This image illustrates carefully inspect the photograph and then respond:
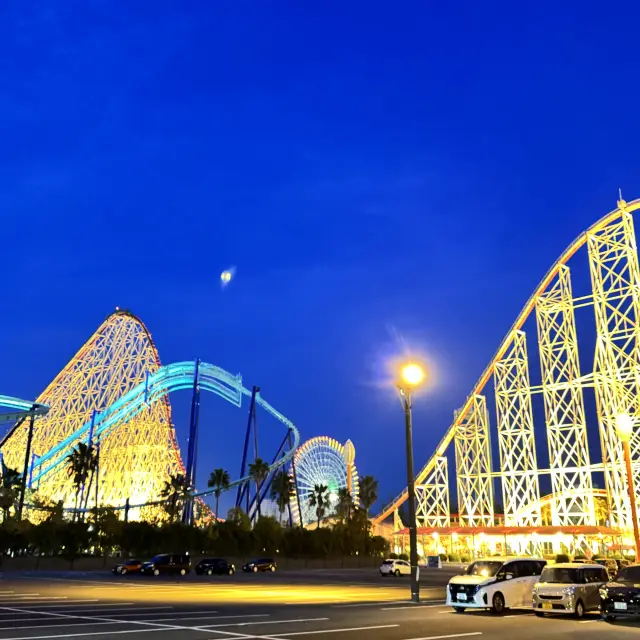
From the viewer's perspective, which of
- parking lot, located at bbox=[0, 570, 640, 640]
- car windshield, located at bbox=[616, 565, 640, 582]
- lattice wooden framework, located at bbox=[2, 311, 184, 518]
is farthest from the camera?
lattice wooden framework, located at bbox=[2, 311, 184, 518]

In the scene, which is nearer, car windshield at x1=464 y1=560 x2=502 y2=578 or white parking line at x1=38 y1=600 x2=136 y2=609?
car windshield at x1=464 y1=560 x2=502 y2=578

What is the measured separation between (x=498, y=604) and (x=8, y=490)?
34859mm

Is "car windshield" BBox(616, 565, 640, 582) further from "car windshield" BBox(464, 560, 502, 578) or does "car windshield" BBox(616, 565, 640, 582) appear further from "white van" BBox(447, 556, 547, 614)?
"car windshield" BBox(464, 560, 502, 578)

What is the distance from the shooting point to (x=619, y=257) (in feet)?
132

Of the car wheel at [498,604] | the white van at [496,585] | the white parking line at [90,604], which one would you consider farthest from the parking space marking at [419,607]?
the white parking line at [90,604]

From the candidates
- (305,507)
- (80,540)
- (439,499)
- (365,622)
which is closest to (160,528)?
(80,540)

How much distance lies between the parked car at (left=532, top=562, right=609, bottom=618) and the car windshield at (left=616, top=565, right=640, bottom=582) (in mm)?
644

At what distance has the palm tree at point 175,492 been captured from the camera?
4697cm

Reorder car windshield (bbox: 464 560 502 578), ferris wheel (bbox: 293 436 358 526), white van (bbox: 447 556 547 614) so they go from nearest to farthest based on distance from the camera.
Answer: white van (bbox: 447 556 547 614) → car windshield (bbox: 464 560 502 578) → ferris wheel (bbox: 293 436 358 526)

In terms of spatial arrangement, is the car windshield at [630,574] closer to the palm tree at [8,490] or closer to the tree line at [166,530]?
the tree line at [166,530]

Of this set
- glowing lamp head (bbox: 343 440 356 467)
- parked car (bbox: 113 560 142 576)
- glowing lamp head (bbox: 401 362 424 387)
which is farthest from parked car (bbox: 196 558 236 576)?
glowing lamp head (bbox: 343 440 356 467)

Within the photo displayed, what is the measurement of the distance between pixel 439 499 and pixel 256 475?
47.9 ft

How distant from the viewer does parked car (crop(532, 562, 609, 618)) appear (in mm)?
13922

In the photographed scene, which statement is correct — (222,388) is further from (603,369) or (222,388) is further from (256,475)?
(603,369)
